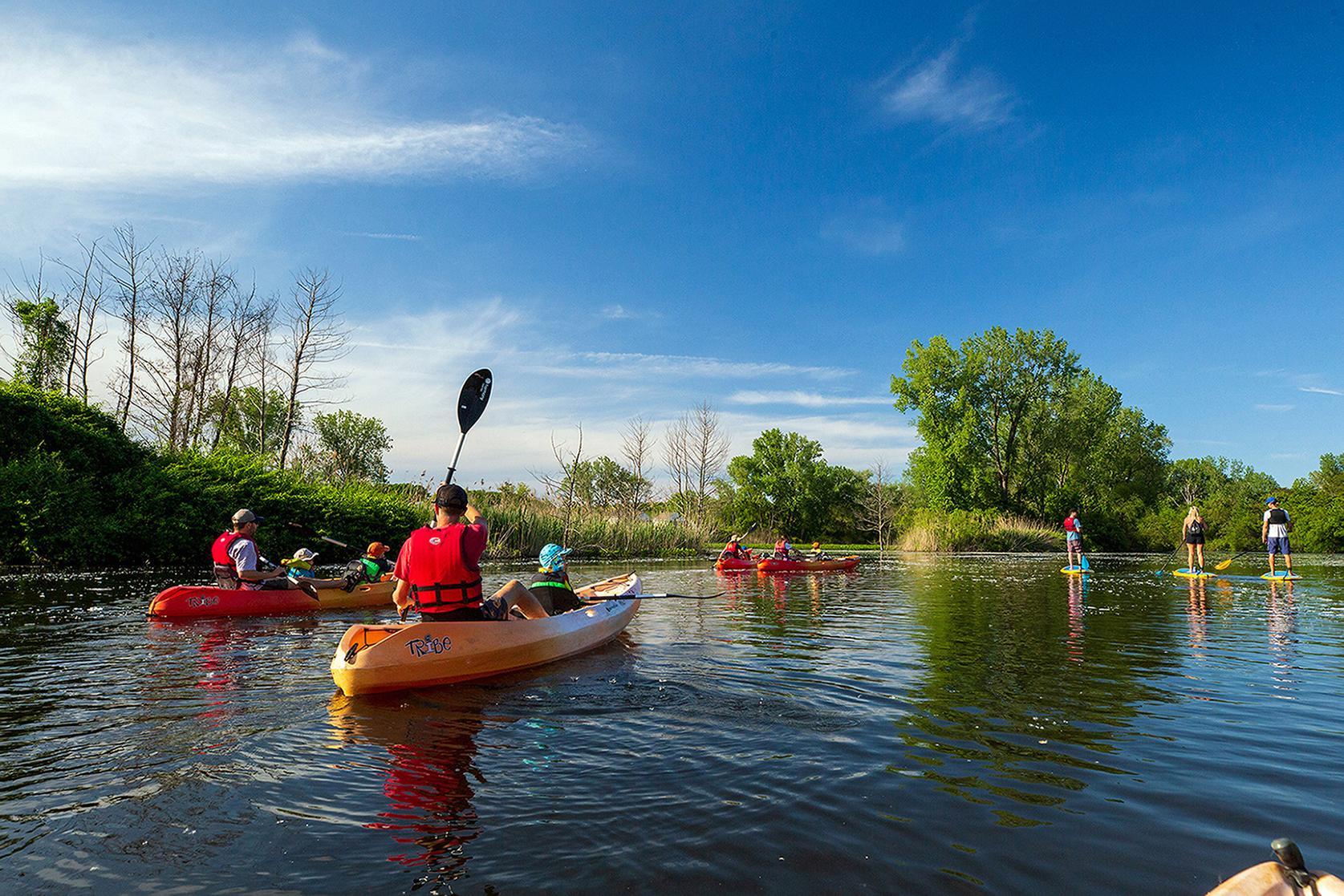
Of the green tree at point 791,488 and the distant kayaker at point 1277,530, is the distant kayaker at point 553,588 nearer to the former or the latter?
the distant kayaker at point 1277,530

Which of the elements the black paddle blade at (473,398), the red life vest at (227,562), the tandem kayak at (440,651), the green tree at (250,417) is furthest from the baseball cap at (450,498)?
the green tree at (250,417)

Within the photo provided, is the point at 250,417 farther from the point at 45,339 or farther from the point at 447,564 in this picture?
the point at 447,564

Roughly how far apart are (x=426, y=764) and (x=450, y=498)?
2670 mm

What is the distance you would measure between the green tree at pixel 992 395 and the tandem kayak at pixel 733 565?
35.5 m

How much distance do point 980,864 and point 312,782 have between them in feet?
11.6

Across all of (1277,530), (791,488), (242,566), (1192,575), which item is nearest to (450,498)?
(242,566)

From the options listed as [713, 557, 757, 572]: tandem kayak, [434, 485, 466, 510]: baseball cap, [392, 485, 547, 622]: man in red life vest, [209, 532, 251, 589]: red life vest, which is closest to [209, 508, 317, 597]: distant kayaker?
[209, 532, 251, 589]: red life vest

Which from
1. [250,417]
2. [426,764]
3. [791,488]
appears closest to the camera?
[426,764]

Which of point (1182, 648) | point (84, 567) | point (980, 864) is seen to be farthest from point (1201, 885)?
point (84, 567)

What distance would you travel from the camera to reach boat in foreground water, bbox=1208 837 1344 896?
7.18ft

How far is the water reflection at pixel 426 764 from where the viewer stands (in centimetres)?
346

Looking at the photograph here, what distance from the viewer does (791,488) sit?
209 ft

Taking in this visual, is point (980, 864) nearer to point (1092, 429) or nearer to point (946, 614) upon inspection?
point (946, 614)

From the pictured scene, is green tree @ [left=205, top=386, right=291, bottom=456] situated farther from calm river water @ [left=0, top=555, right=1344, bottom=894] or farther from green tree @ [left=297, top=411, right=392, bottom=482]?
calm river water @ [left=0, top=555, right=1344, bottom=894]
